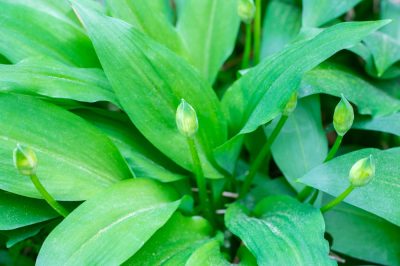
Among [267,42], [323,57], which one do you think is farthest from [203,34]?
[323,57]

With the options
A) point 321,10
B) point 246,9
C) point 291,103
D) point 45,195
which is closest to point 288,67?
point 291,103

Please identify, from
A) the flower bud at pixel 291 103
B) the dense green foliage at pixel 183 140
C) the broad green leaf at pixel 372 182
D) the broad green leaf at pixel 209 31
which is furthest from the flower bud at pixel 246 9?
the broad green leaf at pixel 372 182

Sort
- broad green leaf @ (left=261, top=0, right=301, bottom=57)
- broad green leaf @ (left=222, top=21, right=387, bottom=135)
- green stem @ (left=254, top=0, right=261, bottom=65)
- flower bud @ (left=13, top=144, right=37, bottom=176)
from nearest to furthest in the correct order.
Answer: flower bud @ (left=13, top=144, right=37, bottom=176)
broad green leaf @ (left=222, top=21, right=387, bottom=135)
green stem @ (left=254, top=0, right=261, bottom=65)
broad green leaf @ (left=261, top=0, right=301, bottom=57)

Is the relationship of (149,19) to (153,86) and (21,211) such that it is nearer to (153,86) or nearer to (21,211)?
(153,86)

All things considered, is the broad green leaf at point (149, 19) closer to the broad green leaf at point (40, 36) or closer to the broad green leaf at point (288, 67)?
the broad green leaf at point (40, 36)

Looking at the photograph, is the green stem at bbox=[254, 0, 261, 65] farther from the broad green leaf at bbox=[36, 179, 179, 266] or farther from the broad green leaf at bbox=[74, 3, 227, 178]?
the broad green leaf at bbox=[36, 179, 179, 266]

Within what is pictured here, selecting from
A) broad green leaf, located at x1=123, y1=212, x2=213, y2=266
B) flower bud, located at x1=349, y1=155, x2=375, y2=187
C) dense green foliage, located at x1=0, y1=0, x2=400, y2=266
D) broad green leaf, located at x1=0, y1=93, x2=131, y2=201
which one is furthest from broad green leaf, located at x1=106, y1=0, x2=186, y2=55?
flower bud, located at x1=349, y1=155, x2=375, y2=187
